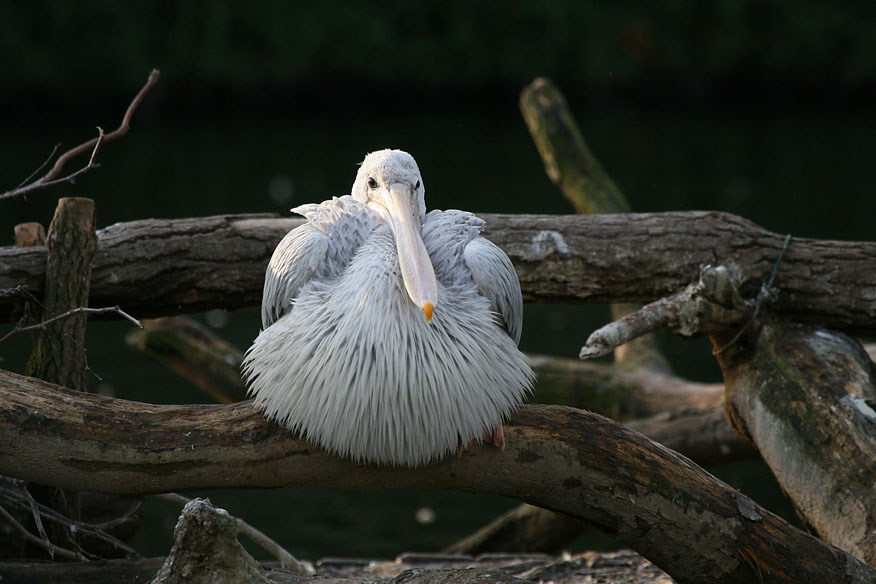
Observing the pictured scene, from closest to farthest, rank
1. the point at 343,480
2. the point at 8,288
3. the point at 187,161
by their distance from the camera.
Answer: the point at 343,480
the point at 8,288
the point at 187,161

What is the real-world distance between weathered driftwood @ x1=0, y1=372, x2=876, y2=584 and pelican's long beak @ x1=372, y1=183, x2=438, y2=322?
0.49 meters

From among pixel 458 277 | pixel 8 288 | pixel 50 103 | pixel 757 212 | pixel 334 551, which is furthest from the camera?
pixel 50 103

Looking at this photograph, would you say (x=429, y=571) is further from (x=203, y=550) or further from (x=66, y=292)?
(x=66, y=292)

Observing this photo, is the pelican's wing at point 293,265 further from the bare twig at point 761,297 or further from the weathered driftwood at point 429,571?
the bare twig at point 761,297

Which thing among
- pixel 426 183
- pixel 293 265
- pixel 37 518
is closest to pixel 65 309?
Result: pixel 37 518

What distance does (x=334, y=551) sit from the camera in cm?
606

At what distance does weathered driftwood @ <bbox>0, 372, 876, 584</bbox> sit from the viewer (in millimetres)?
2779

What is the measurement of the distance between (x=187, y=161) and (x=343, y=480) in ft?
42.9

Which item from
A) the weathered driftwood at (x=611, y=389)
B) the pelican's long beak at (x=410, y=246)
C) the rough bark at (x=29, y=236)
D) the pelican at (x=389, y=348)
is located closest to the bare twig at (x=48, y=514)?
the pelican at (x=389, y=348)

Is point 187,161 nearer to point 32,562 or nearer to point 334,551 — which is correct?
point 334,551

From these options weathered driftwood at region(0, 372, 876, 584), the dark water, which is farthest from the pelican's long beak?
the dark water

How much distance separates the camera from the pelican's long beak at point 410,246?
2711 mm

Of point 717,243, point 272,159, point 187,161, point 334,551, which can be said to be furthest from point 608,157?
point 717,243

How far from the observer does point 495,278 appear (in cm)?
306
